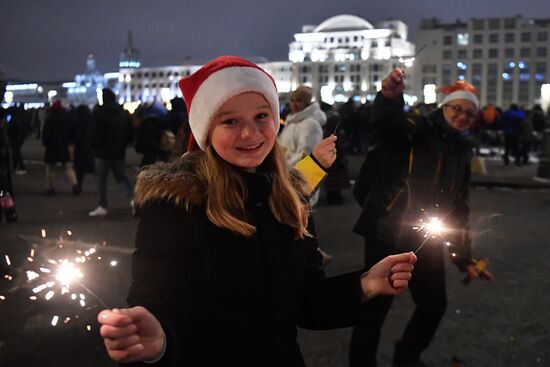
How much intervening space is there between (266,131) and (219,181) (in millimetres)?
234

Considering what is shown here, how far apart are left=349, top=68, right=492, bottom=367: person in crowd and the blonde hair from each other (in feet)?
4.81

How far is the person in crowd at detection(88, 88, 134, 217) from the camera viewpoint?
8.95 meters

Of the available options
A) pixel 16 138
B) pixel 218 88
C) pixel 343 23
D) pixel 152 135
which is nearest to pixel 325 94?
pixel 152 135

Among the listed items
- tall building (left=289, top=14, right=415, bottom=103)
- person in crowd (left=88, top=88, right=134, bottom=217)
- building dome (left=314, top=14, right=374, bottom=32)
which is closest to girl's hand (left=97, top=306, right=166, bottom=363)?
person in crowd (left=88, top=88, right=134, bottom=217)

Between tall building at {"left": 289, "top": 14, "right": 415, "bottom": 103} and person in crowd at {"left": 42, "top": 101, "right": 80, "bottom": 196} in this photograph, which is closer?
person in crowd at {"left": 42, "top": 101, "right": 80, "bottom": 196}

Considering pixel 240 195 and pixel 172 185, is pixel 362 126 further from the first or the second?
pixel 172 185

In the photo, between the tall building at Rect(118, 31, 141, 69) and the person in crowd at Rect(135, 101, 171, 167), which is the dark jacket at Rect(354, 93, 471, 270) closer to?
the person in crowd at Rect(135, 101, 171, 167)

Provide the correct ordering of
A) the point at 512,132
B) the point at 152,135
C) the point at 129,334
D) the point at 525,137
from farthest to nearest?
the point at 525,137 < the point at 512,132 < the point at 152,135 < the point at 129,334

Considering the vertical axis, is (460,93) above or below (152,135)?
above

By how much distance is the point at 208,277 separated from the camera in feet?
5.59

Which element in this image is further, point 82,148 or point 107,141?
point 82,148

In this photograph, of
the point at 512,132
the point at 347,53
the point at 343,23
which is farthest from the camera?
the point at 343,23

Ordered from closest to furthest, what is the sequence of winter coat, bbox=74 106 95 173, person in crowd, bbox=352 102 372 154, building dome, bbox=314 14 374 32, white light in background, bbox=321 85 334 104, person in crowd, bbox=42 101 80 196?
person in crowd, bbox=42 101 80 196, white light in background, bbox=321 85 334 104, winter coat, bbox=74 106 95 173, person in crowd, bbox=352 102 372 154, building dome, bbox=314 14 374 32

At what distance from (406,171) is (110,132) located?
253 inches
